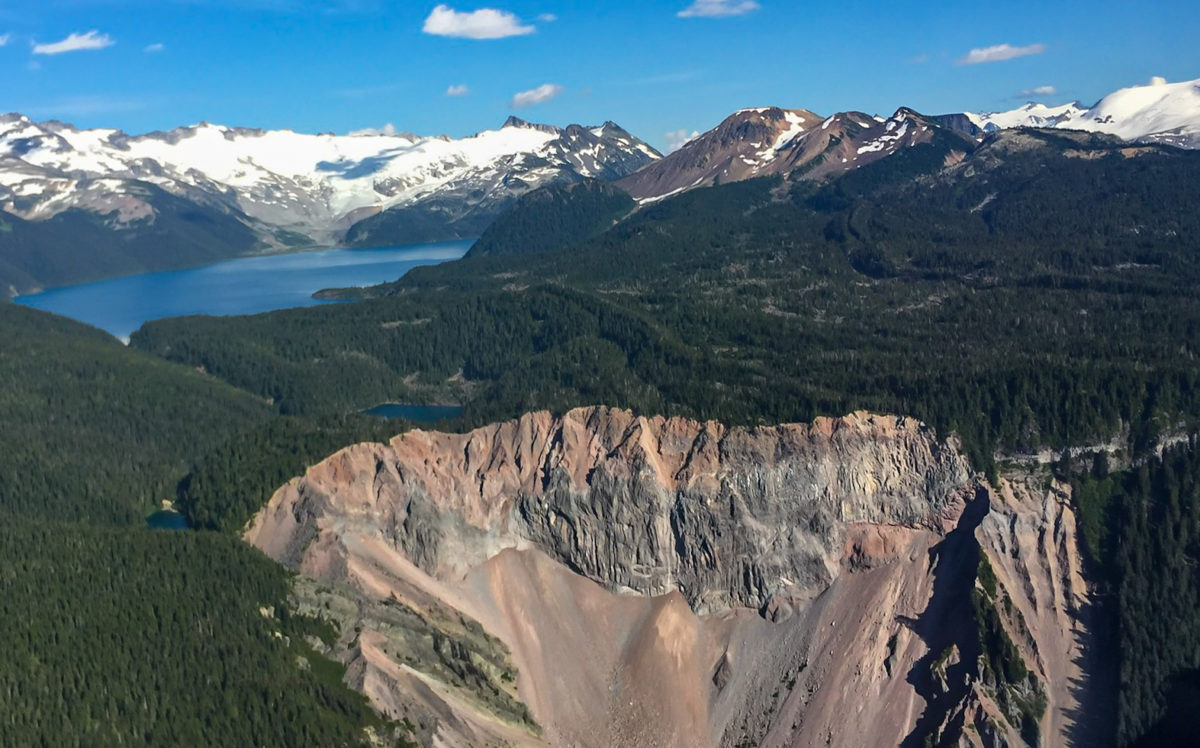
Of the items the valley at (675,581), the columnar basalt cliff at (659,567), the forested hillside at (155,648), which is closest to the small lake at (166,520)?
the valley at (675,581)

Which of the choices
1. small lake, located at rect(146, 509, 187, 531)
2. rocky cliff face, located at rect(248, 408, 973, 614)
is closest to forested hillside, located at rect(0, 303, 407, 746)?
rocky cliff face, located at rect(248, 408, 973, 614)

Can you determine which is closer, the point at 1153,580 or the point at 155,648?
the point at 155,648

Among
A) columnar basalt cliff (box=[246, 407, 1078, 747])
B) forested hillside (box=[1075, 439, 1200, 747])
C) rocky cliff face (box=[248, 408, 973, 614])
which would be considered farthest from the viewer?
rocky cliff face (box=[248, 408, 973, 614])

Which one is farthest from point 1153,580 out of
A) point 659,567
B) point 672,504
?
point 659,567

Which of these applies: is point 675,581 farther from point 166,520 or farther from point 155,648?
point 166,520

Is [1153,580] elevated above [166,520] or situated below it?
below

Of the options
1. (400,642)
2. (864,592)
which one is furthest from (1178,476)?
(400,642)

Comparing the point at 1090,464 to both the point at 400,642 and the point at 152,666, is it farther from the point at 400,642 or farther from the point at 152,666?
the point at 152,666

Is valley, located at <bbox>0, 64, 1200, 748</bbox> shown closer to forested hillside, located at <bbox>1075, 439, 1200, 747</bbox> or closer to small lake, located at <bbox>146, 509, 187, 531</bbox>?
forested hillside, located at <bbox>1075, 439, 1200, 747</bbox>
